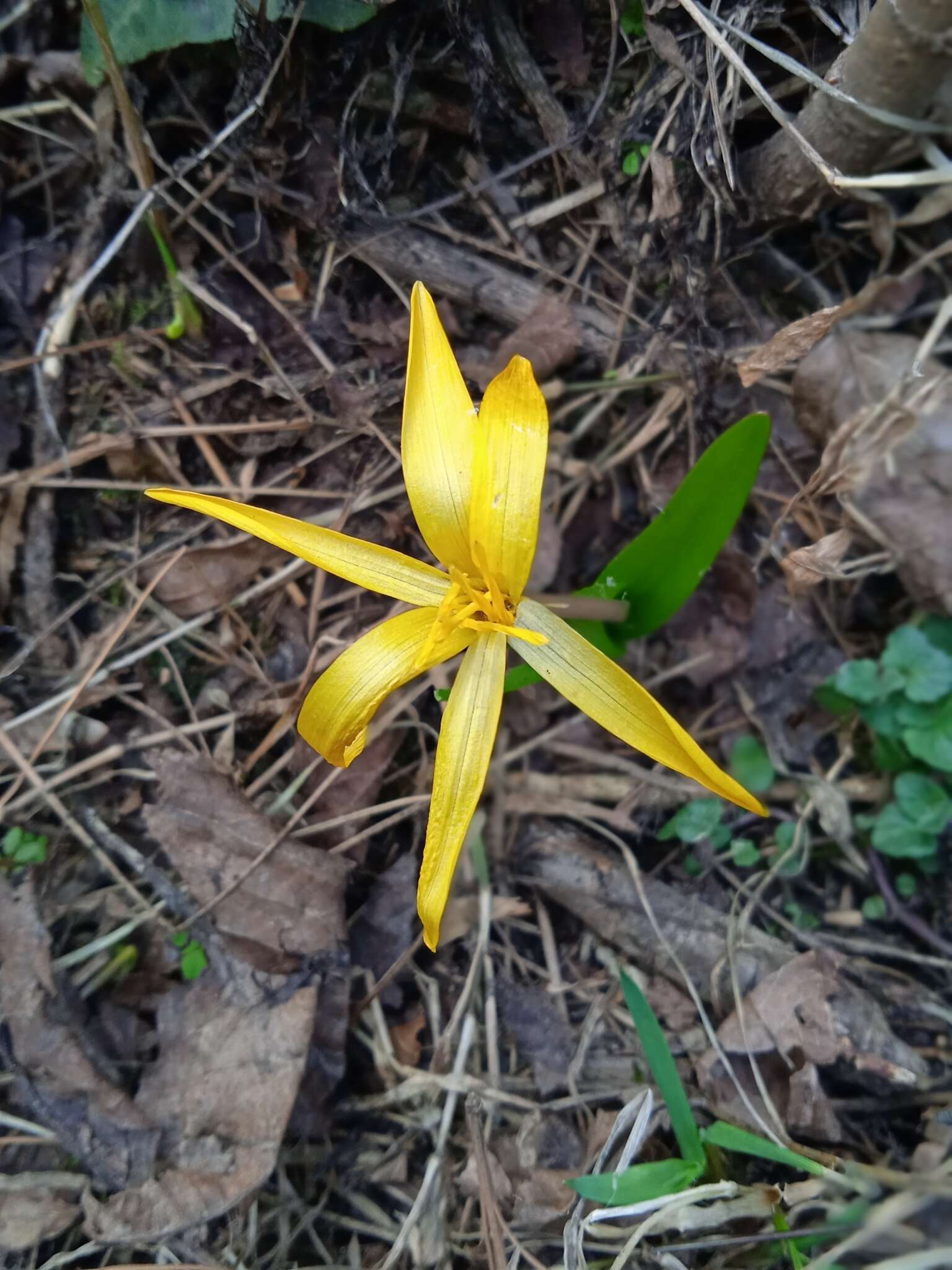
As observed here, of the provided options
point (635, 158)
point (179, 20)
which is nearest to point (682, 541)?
point (635, 158)

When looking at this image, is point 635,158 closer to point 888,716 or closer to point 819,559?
point 819,559

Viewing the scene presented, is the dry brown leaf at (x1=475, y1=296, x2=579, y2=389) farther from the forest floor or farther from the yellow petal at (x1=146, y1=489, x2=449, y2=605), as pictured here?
the yellow petal at (x1=146, y1=489, x2=449, y2=605)

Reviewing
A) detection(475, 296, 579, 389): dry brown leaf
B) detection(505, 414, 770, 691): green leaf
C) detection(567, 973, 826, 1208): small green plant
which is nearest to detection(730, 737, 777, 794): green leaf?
detection(505, 414, 770, 691): green leaf

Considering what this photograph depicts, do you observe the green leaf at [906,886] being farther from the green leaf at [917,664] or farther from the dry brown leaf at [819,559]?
the dry brown leaf at [819,559]

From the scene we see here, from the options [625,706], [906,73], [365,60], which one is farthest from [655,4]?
[625,706]

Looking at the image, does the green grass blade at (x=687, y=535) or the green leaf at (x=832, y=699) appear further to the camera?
the green leaf at (x=832, y=699)

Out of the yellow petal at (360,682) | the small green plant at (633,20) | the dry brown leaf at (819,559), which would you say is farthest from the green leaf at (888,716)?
the small green plant at (633,20)
